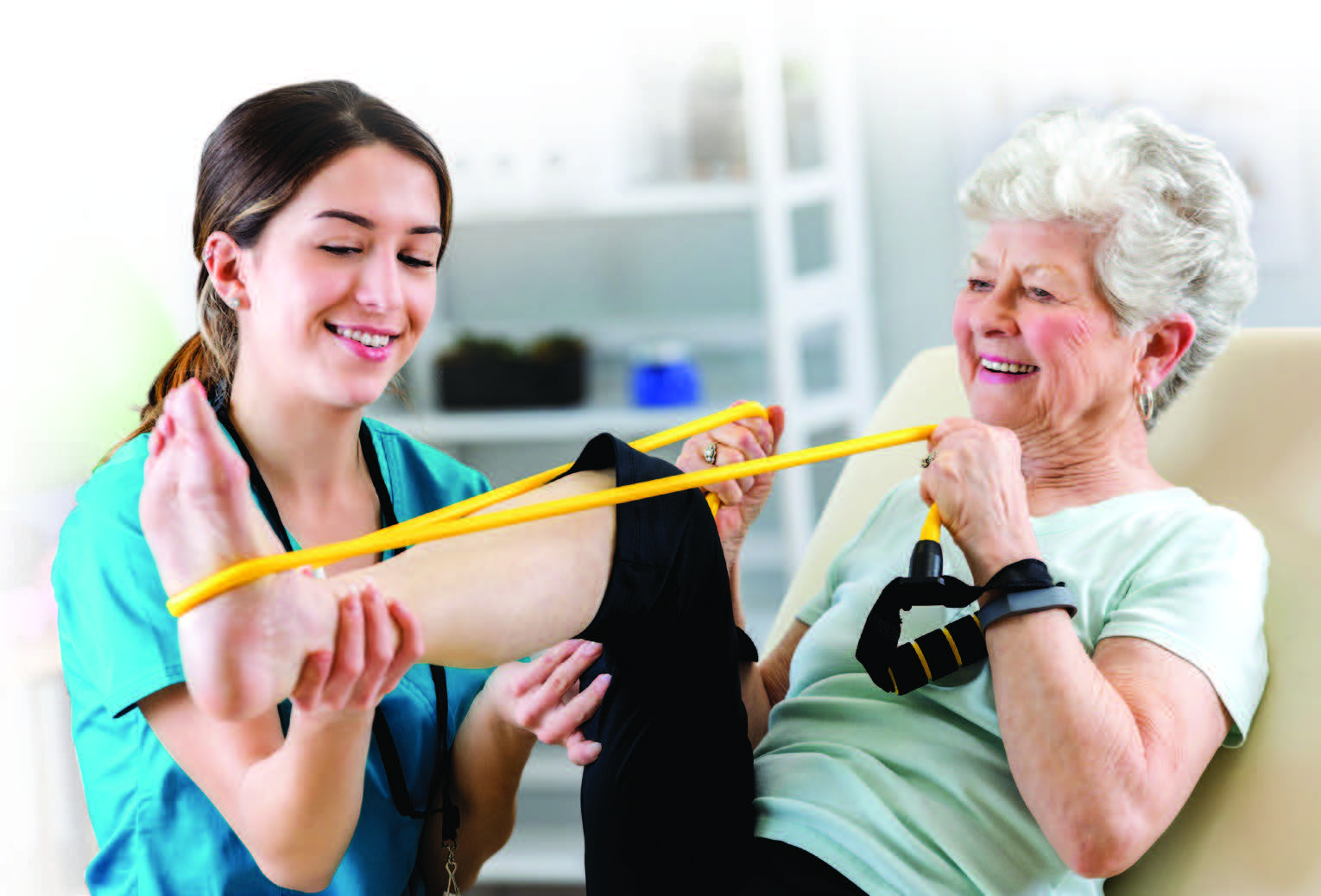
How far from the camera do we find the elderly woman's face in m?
1.30

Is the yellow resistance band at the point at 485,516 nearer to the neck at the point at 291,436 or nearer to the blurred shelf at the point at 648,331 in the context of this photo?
the neck at the point at 291,436

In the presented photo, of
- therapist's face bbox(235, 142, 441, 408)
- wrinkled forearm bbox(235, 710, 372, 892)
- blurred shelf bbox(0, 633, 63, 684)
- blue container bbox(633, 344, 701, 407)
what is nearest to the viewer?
wrinkled forearm bbox(235, 710, 372, 892)

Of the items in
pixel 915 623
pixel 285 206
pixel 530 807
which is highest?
pixel 285 206

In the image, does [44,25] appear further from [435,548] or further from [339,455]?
[435,548]

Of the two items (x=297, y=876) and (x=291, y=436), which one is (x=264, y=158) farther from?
(x=297, y=876)

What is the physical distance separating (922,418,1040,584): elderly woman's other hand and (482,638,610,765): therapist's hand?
34cm

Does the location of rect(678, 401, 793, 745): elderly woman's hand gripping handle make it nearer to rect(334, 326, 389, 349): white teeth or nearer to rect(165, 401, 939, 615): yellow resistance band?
rect(165, 401, 939, 615): yellow resistance band

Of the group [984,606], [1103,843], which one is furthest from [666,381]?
[1103,843]

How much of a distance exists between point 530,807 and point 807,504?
0.98 meters

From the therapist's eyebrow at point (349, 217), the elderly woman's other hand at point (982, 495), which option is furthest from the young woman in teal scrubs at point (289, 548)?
the elderly woman's other hand at point (982, 495)

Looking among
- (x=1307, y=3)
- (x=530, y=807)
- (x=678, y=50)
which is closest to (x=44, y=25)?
(x=678, y=50)

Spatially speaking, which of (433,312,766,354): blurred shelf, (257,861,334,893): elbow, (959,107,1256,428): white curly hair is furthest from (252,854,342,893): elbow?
(433,312,766,354): blurred shelf

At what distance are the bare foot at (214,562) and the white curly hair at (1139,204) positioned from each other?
84 cm

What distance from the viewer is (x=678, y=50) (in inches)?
118
